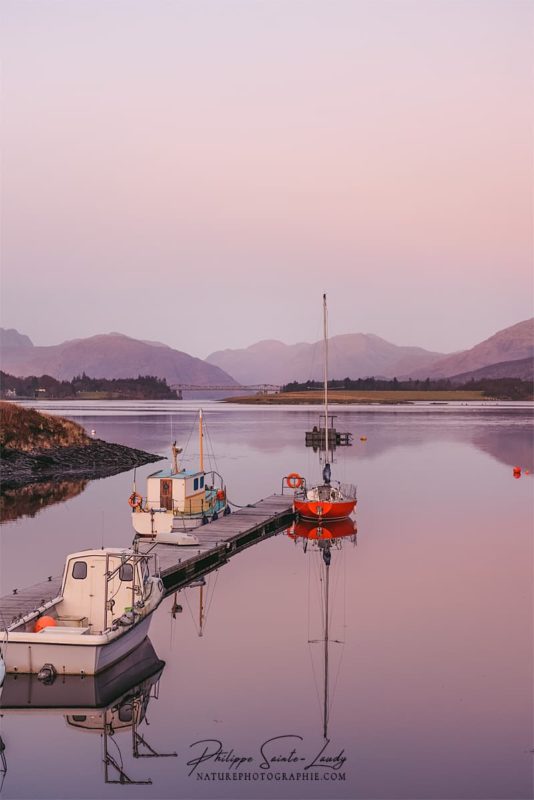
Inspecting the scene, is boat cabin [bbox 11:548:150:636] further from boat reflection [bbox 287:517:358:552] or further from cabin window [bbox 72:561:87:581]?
boat reflection [bbox 287:517:358:552]

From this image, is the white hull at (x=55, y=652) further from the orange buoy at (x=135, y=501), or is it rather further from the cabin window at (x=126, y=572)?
the orange buoy at (x=135, y=501)

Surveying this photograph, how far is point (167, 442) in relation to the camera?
117062mm

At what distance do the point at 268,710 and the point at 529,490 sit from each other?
46.4 metres

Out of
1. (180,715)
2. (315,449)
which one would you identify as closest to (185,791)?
(180,715)

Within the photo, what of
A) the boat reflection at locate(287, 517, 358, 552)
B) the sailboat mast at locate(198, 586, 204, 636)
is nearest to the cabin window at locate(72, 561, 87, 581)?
the sailboat mast at locate(198, 586, 204, 636)

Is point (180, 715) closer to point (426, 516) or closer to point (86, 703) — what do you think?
point (86, 703)

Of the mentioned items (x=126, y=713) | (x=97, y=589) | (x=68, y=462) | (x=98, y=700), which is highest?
(x=97, y=589)

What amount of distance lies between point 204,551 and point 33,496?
26527mm

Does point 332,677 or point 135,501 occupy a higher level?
point 135,501

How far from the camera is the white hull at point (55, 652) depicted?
2112 cm

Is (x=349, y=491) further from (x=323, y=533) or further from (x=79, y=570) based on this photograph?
(x=79, y=570)

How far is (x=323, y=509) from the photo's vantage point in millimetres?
45562

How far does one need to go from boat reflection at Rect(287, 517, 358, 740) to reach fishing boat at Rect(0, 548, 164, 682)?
16.3ft

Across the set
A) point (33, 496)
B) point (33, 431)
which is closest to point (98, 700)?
point (33, 496)
